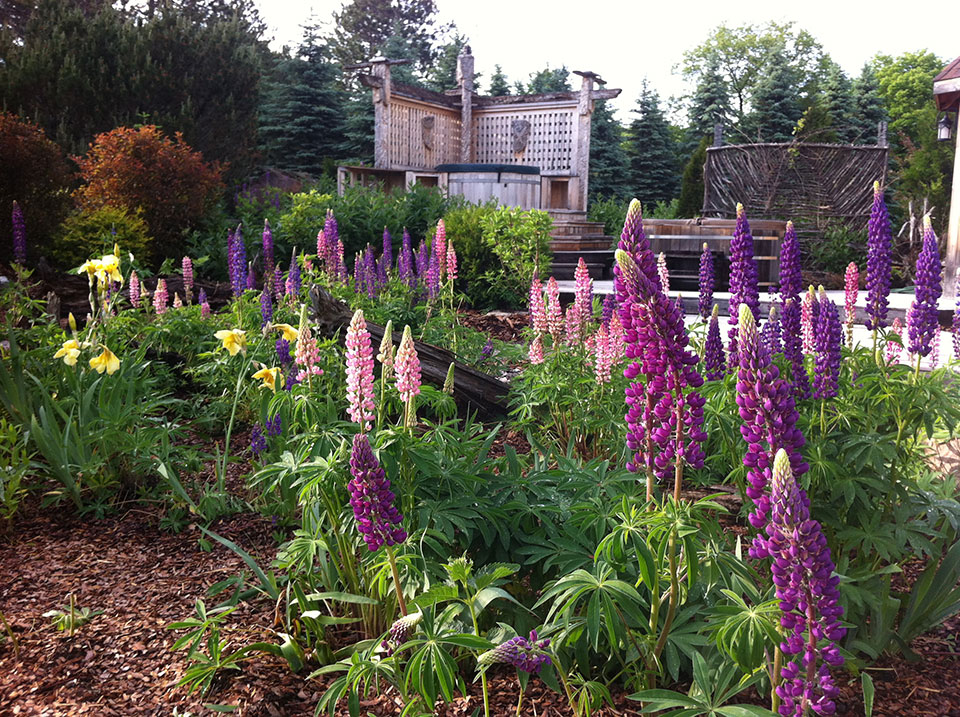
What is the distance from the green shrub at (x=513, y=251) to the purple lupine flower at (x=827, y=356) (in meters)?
6.13

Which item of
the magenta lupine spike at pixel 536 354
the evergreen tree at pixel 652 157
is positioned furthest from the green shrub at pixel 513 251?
the evergreen tree at pixel 652 157

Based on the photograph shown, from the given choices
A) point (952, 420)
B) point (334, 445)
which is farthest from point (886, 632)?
point (334, 445)

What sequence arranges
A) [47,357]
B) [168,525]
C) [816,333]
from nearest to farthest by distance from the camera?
[816,333] < [168,525] < [47,357]

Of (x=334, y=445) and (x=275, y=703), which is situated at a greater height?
(x=334, y=445)

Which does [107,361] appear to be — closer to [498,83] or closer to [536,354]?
[536,354]

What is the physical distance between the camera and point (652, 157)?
27.9 metres

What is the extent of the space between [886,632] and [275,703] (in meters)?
1.77

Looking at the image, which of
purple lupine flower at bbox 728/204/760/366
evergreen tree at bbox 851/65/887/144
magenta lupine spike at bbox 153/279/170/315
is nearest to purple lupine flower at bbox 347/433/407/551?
purple lupine flower at bbox 728/204/760/366

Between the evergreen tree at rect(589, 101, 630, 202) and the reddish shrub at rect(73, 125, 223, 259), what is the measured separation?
1775 cm

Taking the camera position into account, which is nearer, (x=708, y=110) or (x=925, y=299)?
(x=925, y=299)

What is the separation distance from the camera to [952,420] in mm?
2711

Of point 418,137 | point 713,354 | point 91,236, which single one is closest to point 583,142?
point 418,137

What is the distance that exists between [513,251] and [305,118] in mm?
17891

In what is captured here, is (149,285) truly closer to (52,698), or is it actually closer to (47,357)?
(47,357)
